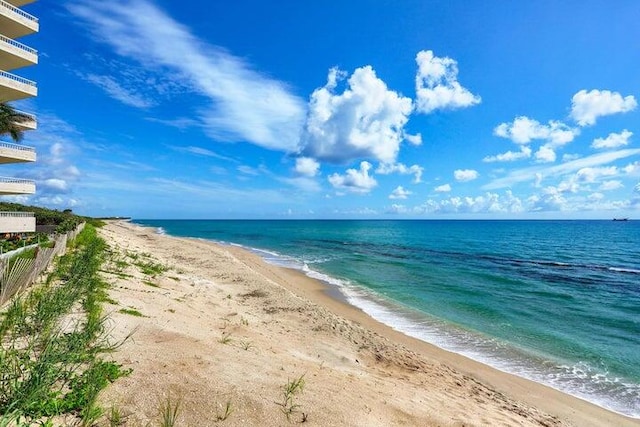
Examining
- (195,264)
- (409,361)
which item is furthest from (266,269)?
(409,361)

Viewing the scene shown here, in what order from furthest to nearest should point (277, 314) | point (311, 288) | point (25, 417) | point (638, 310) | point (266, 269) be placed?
point (266, 269) < point (311, 288) < point (638, 310) < point (277, 314) < point (25, 417)

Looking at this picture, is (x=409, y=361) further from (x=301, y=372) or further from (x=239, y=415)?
(x=239, y=415)

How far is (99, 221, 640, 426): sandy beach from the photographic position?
6.04 meters

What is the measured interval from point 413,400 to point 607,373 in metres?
9.35

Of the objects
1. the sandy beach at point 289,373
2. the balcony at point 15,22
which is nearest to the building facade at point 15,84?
the balcony at point 15,22

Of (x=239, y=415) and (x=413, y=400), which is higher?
(x=239, y=415)

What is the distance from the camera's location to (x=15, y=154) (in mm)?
26125

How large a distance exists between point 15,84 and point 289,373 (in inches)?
1244

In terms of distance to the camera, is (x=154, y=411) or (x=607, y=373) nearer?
(x=154, y=411)

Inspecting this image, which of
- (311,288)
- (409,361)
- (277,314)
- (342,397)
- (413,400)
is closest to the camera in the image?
(342,397)

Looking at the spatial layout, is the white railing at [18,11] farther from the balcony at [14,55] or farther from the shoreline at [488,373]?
the shoreline at [488,373]

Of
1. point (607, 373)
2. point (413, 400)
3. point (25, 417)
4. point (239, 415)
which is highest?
point (25, 417)

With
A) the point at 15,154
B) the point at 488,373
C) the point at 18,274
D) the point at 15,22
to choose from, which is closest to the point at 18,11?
the point at 15,22

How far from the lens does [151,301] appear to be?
40.6 ft
